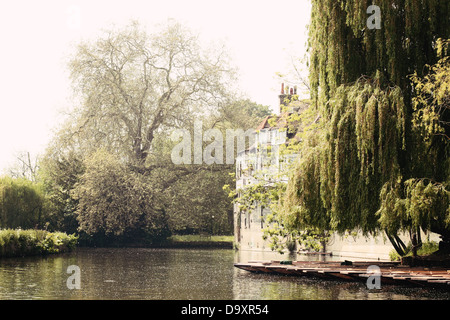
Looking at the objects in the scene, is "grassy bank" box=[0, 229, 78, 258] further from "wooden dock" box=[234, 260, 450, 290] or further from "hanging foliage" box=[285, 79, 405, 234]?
"hanging foliage" box=[285, 79, 405, 234]

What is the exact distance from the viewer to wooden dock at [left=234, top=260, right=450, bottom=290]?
66.0 feet

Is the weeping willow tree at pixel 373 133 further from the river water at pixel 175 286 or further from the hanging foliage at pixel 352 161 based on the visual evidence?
the river water at pixel 175 286

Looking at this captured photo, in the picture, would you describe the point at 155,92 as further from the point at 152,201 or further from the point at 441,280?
the point at 441,280

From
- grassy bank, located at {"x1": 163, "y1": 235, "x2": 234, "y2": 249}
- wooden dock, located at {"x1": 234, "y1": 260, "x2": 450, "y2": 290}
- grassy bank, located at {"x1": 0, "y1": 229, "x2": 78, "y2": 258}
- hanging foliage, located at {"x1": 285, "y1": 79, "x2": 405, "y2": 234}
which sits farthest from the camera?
grassy bank, located at {"x1": 163, "y1": 235, "x2": 234, "y2": 249}

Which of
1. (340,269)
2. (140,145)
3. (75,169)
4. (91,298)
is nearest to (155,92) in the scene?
(140,145)

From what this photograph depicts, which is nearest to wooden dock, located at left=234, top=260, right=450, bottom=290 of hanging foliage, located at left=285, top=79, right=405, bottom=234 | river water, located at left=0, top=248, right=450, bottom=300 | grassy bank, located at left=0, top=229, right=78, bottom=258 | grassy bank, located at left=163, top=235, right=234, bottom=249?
river water, located at left=0, top=248, right=450, bottom=300

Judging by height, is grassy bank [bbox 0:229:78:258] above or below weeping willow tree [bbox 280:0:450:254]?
below

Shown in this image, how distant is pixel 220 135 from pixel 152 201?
7950mm

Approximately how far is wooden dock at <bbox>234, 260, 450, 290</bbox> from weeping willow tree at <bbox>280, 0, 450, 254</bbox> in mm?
1421

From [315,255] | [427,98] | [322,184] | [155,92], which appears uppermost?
[155,92]

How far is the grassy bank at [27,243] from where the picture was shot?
36719 mm

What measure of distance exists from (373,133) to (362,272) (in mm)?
5167

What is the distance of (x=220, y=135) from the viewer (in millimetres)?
57094

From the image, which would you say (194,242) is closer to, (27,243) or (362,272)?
(27,243)
